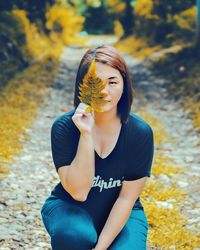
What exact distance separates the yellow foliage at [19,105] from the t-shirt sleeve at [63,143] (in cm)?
273

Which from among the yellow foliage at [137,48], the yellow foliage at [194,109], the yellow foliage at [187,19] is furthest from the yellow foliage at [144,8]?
the yellow foliage at [194,109]

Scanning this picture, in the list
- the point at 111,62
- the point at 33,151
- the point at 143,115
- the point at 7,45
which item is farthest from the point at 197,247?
the point at 7,45

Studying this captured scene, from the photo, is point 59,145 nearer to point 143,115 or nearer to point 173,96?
point 143,115

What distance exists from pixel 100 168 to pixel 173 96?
298 inches

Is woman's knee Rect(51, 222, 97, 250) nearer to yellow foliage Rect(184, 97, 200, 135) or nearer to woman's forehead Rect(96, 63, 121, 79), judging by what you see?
woman's forehead Rect(96, 63, 121, 79)

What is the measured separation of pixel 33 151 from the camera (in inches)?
255

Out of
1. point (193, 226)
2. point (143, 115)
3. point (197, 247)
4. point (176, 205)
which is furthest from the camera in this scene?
point (143, 115)

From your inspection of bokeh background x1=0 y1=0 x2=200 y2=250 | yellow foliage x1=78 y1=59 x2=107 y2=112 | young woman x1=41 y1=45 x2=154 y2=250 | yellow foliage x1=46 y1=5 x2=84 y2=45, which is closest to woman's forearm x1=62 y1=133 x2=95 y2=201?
young woman x1=41 y1=45 x2=154 y2=250

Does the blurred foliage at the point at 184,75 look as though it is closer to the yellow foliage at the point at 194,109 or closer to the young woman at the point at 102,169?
the yellow foliage at the point at 194,109

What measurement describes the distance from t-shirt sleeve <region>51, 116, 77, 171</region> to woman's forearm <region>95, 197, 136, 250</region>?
1.21 ft

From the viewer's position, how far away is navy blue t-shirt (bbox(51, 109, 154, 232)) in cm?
285

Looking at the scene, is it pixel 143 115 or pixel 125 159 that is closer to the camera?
pixel 125 159

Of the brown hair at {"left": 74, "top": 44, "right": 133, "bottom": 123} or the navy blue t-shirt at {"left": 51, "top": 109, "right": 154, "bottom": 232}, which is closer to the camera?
the brown hair at {"left": 74, "top": 44, "right": 133, "bottom": 123}

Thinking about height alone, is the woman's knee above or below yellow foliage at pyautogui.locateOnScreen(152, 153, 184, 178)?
above
